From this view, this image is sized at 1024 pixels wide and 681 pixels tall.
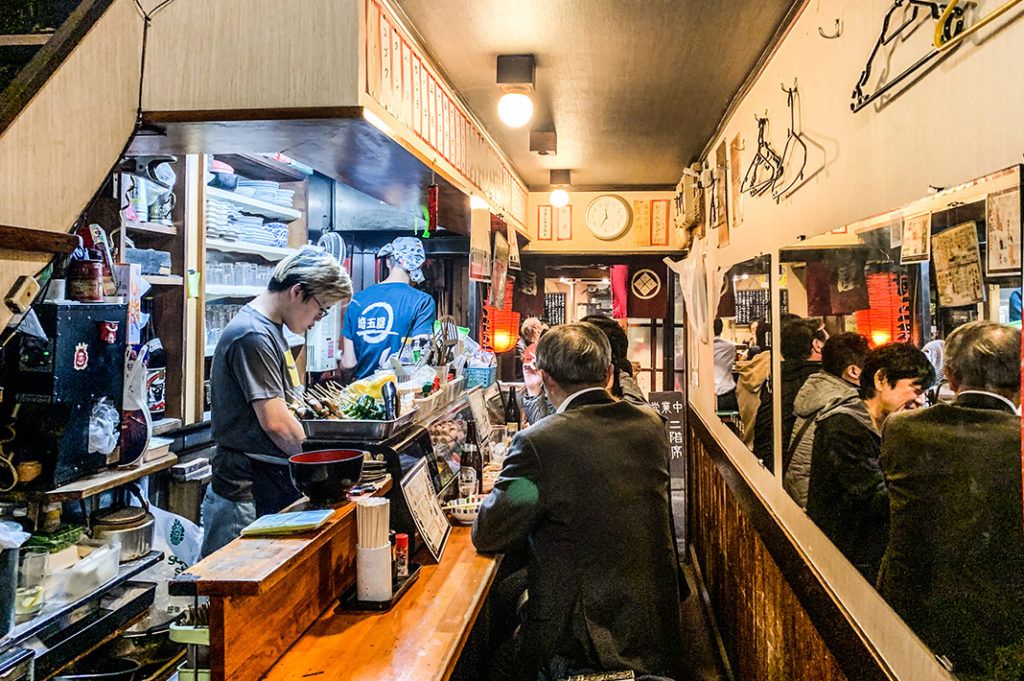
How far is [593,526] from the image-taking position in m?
2.53

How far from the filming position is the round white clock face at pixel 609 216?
7150mm

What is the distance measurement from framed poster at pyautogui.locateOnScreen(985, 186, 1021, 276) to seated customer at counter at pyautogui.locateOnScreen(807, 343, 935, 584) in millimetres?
301

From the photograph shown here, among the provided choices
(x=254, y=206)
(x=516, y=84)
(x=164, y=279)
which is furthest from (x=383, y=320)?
(x=516, y=84)

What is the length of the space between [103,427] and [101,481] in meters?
0.25

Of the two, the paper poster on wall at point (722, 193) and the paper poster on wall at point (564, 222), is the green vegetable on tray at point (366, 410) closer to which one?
the paper poster on wall at point (722, 193)

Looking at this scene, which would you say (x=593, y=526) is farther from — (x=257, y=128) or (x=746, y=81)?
(x=746, y=81)

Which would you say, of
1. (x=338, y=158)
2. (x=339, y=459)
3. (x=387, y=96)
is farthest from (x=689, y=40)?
(x=339, y=459)

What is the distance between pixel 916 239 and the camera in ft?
4.77

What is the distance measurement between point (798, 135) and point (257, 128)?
81.1 inches

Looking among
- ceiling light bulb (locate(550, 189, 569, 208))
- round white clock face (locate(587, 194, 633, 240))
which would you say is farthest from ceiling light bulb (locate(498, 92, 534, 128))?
round white clock face (locate(587, 194, 633, 240))

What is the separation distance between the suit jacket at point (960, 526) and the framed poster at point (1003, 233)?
0.76 feet

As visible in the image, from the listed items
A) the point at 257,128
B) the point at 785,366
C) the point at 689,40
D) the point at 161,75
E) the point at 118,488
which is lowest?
the point at 118,488

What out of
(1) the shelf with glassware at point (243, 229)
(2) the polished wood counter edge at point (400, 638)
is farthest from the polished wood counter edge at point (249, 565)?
(1) the shelf with glassware at point (243, 229)

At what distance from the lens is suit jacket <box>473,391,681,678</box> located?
99.2 inches
